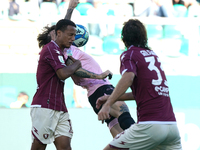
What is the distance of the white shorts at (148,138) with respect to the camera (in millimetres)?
2943

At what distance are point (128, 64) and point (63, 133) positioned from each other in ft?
3.91

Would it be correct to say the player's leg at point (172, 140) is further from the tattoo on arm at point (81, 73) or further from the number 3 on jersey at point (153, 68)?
the tattoo on arm at point (81, 73)

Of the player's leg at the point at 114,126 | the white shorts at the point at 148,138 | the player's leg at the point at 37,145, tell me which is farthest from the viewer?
the player's leg at the point at 114,126

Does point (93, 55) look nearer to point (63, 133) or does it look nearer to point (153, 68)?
point (63, 133)

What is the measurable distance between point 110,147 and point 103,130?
3.07 m

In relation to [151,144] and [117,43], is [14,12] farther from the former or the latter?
[151,144]

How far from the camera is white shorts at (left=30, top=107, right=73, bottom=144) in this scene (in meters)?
→ 3.69

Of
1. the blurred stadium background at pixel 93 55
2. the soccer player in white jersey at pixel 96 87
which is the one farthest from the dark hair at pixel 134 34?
the blurred stadium background at pixel 93 55

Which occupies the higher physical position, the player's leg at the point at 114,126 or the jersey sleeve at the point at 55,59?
the jersey sleeve at the point at 55,59

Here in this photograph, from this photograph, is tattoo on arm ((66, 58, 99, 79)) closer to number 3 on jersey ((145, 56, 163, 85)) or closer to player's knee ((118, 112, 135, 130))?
player's knee ((118, 112, 135, 130))

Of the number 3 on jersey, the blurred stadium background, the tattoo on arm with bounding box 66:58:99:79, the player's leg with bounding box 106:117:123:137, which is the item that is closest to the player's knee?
the player's leg with bounding box 106:117:123:137

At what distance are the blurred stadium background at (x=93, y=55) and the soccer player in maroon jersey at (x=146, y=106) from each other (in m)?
3.10

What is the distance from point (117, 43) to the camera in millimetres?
6281

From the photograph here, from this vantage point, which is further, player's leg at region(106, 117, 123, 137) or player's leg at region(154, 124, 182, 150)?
player's leg at region(106, 117, 123, 137)
